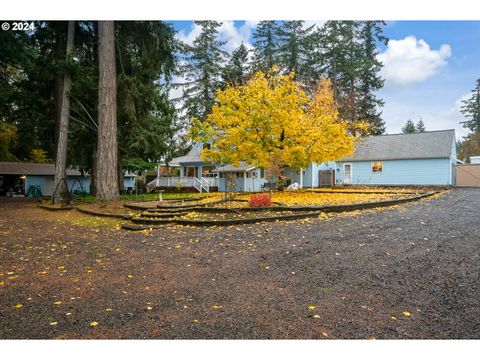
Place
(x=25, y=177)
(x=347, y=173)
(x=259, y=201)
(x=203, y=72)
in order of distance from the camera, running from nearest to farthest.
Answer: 1. (x=259, y=201)
2. (x=25, y=177)
3. (x=347, y=173)
4. (x=203, y=72)

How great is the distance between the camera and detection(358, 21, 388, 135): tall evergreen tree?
32.1 m

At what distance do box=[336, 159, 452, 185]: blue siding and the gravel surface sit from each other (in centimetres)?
1743

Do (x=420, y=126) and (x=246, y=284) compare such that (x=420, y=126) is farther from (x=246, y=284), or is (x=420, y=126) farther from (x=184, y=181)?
(x=246, y=284)

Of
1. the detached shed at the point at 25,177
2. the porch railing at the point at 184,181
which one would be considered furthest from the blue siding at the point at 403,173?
the detached shed at the point at 25,177

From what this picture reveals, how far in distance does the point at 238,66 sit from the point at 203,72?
3.88 metres

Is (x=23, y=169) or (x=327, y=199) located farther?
(x=23, y=169)

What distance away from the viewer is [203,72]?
32.5 meters

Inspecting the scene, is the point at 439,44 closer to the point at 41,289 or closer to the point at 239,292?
the point at 239,292

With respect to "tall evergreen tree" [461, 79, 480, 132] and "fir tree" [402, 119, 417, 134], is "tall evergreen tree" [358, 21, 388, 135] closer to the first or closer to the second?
"tall evergreen tree" [461, 79, 480, 132]

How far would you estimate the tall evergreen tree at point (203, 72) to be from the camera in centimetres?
3198

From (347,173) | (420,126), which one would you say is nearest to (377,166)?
(347,173)

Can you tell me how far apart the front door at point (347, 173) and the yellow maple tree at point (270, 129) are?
9571 mm
